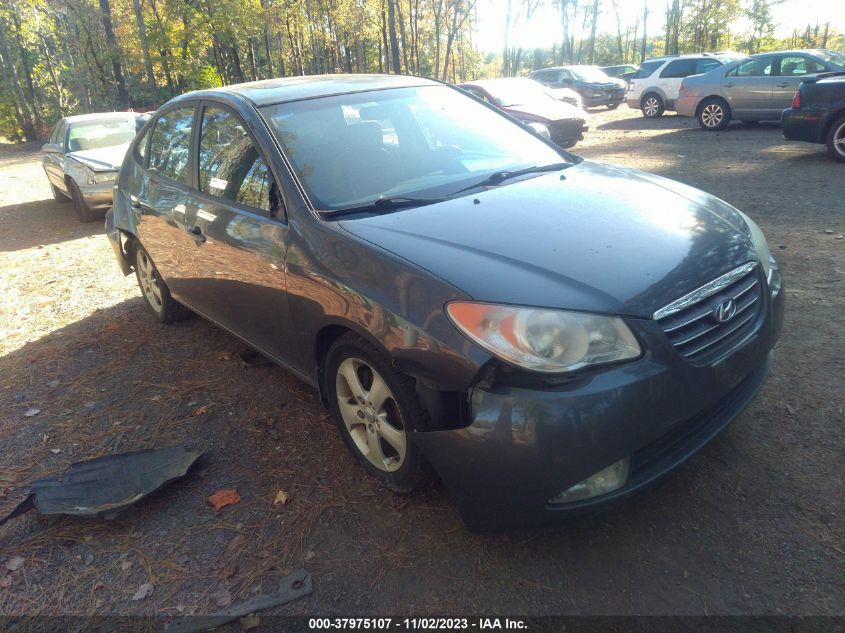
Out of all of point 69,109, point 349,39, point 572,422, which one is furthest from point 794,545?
point 69,109

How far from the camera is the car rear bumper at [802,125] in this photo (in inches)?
358

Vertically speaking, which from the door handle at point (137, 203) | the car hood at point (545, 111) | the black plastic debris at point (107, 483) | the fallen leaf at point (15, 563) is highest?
the door handle at point (137, 203)

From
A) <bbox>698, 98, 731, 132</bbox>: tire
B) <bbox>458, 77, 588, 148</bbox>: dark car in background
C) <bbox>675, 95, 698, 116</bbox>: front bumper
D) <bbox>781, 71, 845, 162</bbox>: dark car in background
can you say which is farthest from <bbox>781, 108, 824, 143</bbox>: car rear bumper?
<bbox>675, 95, 698, 116</bbox>: front bumper

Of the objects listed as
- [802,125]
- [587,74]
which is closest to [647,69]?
[587,74]

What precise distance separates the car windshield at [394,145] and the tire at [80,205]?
24.8 ft

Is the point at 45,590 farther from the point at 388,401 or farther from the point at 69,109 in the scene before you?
the point at 69,109

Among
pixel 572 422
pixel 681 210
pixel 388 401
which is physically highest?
pixel 681 210

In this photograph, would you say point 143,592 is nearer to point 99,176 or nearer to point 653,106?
point 99,176

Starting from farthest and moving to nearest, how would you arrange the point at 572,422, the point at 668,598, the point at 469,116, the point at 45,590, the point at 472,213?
1. the point at 469,116
2. the point at 472,213
3. the point at 45,590
4. the point at 668,598
5. the point at 572,422

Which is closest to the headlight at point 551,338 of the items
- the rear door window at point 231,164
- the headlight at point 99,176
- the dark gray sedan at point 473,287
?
the dark gray sedan at point 473,287

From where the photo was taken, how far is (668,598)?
87.4 inches

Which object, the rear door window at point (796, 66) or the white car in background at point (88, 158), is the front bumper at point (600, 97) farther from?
the white car in background at point (88, 158)

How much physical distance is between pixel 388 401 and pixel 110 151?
376 inches

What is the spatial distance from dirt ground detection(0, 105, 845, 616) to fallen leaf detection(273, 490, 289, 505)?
0.02 m
